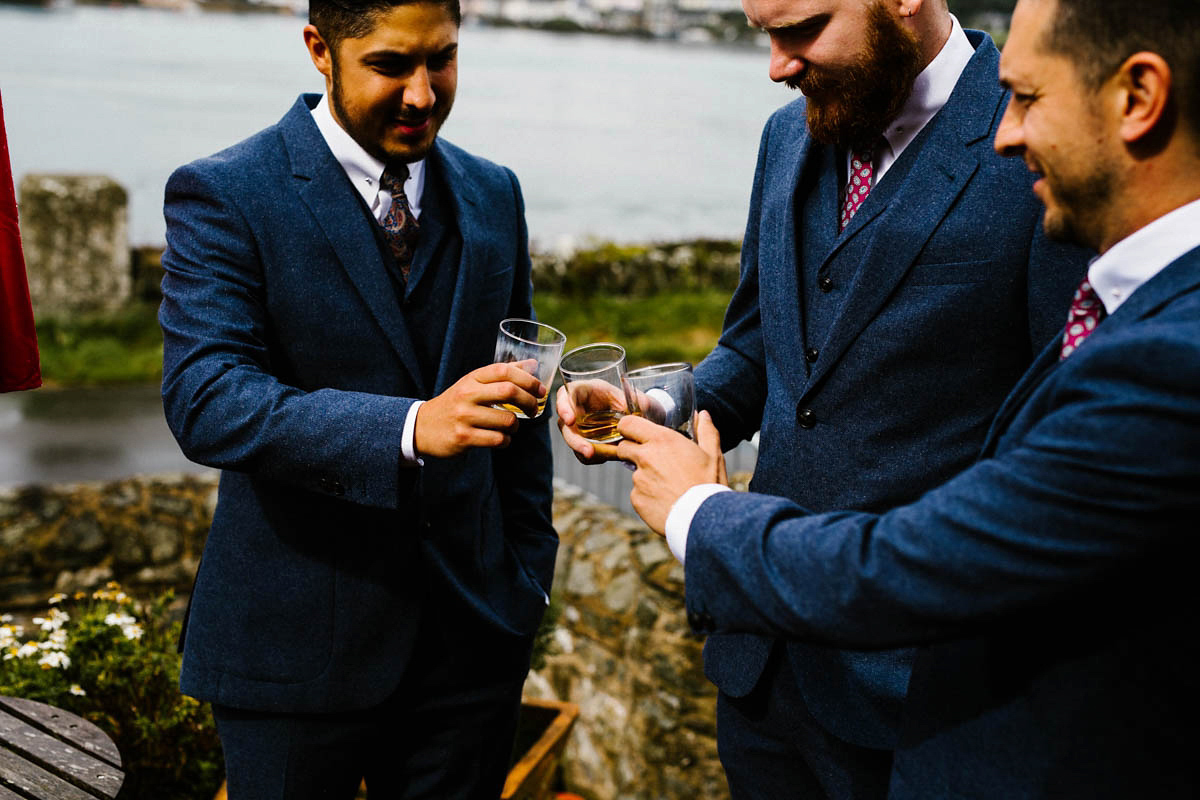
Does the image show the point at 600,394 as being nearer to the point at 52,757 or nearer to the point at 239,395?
the point at 239,395

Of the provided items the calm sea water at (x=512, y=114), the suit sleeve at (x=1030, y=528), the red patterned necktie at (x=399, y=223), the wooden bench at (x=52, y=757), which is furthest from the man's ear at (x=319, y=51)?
the calm sea water at (x=512, y=114)

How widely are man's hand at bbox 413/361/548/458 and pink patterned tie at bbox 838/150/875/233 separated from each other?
28.0 inches

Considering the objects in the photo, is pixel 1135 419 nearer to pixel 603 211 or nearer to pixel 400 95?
pixel 400 95

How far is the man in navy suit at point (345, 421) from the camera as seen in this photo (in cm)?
224

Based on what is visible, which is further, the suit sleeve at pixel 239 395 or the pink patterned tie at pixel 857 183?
the pink patterned tie at pixel 857 183

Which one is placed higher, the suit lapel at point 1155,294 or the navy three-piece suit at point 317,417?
the suit lapel at point 1155,294

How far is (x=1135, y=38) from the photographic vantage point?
55.1 inches

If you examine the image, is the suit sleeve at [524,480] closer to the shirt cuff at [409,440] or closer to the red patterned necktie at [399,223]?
the red patterned necktie at [399,223]

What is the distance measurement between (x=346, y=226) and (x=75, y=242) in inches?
324

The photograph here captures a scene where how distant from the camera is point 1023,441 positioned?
1441 mm

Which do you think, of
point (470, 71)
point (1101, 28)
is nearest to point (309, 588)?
point (1101, 28)

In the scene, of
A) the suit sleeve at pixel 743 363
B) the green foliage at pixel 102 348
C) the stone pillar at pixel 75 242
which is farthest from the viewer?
the stone pillar at pixel 75 242

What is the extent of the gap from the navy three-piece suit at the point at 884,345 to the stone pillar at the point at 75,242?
8452 mm

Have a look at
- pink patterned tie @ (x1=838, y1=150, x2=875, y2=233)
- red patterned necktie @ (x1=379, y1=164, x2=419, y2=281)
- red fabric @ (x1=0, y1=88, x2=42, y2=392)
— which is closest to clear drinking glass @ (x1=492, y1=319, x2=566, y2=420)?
red patterned necktie @ (x1=379, y1=164, x2=419, y2=281)
